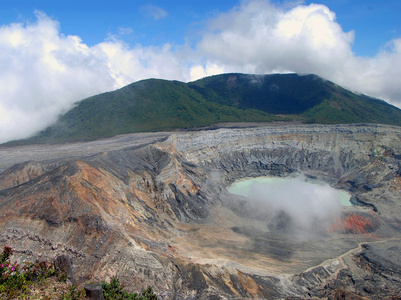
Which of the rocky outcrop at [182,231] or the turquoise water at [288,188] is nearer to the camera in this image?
the rocky outcrop at [182,231]

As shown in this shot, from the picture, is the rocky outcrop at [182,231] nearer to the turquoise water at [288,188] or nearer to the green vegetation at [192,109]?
the turquoise water at [288,188]

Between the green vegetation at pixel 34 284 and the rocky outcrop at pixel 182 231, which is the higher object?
the green vegetation at pixel 34 284

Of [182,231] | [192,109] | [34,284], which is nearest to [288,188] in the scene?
[182,231]

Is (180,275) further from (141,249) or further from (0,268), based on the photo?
(0,268)

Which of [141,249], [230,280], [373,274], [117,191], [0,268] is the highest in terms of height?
[0,268]

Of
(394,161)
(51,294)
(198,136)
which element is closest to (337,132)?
(394,161)

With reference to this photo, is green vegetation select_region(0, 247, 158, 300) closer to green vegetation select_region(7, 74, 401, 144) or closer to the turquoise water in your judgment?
the turquoise water

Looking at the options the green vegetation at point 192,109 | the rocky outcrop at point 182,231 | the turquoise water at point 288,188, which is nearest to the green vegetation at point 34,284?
the rocky outcrop at point 182,231
